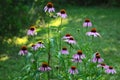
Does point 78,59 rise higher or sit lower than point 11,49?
higher

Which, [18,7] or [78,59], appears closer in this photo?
[78,59]

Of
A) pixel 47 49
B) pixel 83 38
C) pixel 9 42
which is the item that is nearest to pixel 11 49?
pixel 9 42

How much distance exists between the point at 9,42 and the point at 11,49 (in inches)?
10.9

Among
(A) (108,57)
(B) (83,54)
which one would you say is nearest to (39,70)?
(B) (83,54)

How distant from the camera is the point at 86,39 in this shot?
299 inches

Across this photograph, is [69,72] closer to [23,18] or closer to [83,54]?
[83,54]

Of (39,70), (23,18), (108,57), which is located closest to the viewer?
(39,70)

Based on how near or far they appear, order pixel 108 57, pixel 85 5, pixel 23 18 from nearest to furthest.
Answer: pixel 108 57 < pixel 23 18 < pixel 85 5

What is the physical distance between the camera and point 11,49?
7.08 m

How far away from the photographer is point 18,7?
23.5ft

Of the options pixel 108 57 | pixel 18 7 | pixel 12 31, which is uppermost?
pixel 18 7

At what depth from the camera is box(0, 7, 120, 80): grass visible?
6118 mm

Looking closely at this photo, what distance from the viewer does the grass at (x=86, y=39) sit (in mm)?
6118

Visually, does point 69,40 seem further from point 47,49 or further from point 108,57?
point 108,57
